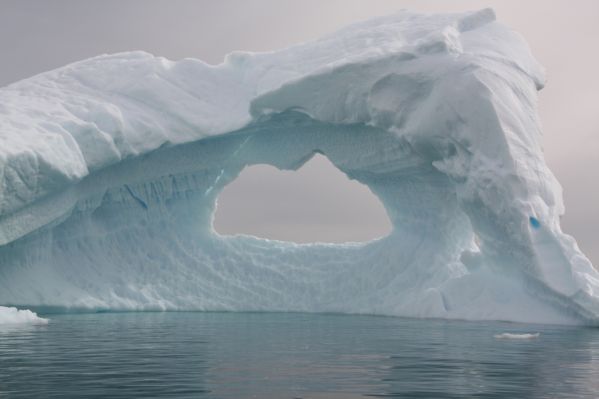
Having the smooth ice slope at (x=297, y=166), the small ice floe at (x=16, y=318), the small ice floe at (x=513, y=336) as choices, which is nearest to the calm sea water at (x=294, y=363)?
the small ice floe at (x=513, y=336)

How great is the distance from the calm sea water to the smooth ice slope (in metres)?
4.39

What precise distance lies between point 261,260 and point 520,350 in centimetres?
1346

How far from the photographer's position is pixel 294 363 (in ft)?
28.7

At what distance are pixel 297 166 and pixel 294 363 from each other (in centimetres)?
1477

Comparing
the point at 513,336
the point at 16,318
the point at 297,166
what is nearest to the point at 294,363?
the point at 513,336

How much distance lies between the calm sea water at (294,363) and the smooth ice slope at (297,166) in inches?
173

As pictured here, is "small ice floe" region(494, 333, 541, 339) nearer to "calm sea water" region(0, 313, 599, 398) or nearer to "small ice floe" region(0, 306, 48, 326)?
"calm sea water" region(0, 313, 599, 398)

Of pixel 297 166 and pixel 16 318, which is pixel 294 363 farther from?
pixel 297 166

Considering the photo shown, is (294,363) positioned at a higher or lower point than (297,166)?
higher

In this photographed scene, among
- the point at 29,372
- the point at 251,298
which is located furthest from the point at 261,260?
the point at 29,372

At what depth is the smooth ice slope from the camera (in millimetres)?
17969

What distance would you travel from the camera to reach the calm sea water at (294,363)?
22.1 ft

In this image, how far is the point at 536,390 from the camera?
22.6 feet

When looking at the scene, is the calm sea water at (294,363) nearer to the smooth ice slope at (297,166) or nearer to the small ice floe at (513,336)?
the small ice floe at (513,336)
